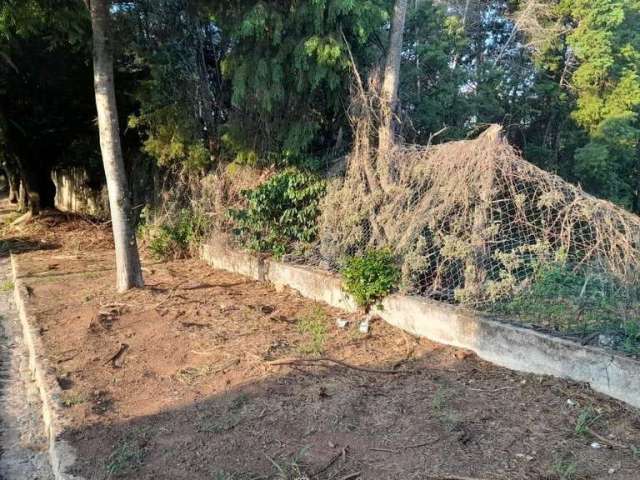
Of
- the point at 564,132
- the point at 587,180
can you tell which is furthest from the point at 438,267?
the point at 564,132

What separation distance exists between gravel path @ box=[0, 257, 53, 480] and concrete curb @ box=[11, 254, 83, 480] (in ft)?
0.23

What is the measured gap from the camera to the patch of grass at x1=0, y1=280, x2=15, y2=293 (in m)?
9.67

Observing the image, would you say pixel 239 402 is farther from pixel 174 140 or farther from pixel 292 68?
pixel 174 140

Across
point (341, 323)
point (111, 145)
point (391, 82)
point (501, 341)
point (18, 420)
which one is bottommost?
point (18, 420)

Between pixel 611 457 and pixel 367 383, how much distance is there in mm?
2011

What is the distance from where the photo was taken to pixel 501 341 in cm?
521

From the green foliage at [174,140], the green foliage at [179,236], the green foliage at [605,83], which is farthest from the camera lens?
the green foliage at [605,83]

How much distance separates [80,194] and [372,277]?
16.2 m

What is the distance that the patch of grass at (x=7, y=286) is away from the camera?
31.7 feet

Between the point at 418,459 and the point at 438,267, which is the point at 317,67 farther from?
the point at 418,459

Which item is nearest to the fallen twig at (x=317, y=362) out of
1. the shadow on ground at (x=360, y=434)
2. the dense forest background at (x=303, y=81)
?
the shadow on ground at (x=360, y=434)

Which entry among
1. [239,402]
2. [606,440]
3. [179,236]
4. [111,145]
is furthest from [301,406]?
[179,236]

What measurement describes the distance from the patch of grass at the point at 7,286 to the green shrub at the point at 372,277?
6.40m

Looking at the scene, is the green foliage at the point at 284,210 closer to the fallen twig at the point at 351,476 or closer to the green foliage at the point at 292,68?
the green foliage at the point at 292,68
